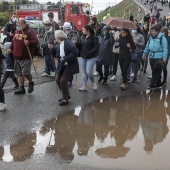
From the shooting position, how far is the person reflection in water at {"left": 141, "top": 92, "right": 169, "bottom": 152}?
5.60 metres

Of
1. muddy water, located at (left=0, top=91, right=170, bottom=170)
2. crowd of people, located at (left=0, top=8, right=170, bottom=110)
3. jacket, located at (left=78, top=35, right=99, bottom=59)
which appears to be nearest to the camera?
muddy water, located at (left=0, top=91, right=170, bottom=170)

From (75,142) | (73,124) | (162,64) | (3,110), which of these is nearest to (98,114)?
(73,124)

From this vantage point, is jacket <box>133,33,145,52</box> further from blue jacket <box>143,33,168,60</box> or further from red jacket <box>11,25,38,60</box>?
red jacket <box>11,25,38,60</box>

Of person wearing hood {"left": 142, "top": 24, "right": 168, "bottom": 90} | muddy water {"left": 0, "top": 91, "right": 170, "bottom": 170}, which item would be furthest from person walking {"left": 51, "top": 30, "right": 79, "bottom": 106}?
person wearing hood {"left": 142, "top": 24, "right": 168, "bottom": 90}

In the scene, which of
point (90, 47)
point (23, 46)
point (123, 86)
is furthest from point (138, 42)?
point (23, 46)

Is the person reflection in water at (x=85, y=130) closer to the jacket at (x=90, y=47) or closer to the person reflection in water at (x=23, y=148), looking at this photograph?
the person reflection in water at (x=23, y=148)

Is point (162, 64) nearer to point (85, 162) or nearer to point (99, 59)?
point (99, 59)

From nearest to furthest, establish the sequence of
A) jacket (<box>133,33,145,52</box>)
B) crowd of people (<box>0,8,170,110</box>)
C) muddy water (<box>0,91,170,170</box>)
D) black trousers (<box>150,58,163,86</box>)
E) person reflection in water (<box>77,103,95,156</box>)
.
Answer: muddy water (<box>0,91,170,170</box>) → person reflection in water (<box>77,103,95,156</box>) → crowd of people (<box>0,8,170,110</box>) → black trousers (<box>150,58,163,86</box>) → jacket (<box>133,33,145,52</box>)

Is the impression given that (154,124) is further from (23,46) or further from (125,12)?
(125,12)

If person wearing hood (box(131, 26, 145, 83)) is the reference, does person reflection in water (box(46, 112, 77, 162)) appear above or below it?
below

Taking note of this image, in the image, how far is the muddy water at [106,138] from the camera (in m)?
4.88

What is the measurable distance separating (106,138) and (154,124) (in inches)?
46.9

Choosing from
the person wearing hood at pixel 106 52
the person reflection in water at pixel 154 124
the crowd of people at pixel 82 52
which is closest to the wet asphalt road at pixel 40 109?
the crowd of people at pixel 82 52

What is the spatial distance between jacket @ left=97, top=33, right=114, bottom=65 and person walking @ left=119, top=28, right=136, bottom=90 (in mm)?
435
